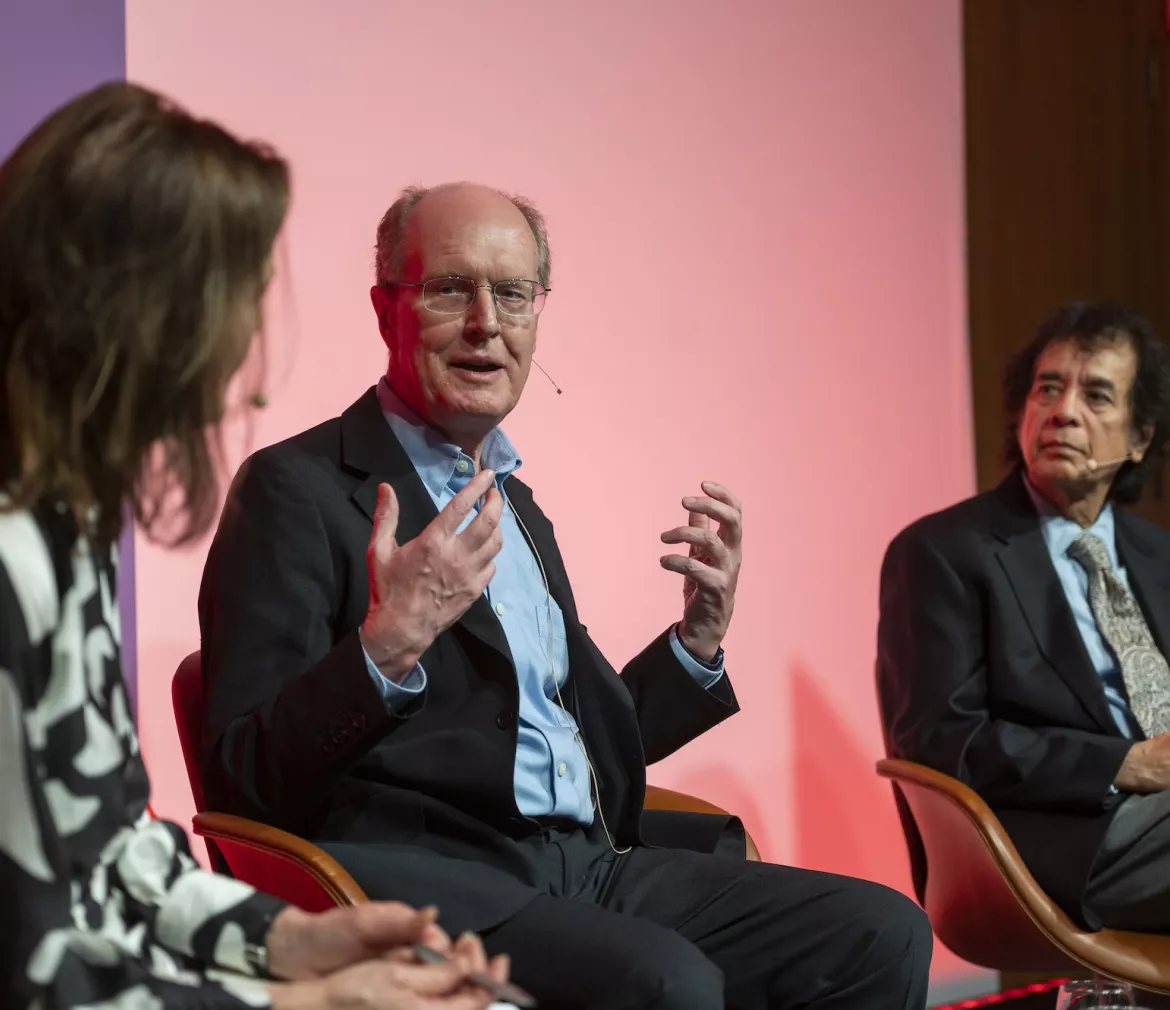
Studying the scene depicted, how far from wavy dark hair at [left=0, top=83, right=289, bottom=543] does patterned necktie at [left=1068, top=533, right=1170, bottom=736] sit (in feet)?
7.88

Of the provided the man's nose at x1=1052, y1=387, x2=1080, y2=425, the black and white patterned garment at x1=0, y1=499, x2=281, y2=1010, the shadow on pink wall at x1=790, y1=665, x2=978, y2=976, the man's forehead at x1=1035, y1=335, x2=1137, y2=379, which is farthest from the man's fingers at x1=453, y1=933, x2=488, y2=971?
the shadow on pink wall at x1=790, y1=665, x2=978, y2=976

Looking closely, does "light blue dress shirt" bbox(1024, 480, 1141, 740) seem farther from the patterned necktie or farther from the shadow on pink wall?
the shadow on pink wall

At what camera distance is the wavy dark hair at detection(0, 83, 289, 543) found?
1271 mm

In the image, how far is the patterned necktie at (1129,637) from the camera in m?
3.14

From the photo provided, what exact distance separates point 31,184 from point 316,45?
188cm

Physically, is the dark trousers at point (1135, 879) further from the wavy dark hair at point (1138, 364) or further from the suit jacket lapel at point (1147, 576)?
the wavy dark hair at point (1138, 364)

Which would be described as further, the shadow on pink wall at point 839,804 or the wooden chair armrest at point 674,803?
the shadow on pink wall at point 839,804

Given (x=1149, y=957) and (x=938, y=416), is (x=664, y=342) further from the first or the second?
(x=1149, y=957)

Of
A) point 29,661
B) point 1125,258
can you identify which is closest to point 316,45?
point 29,661

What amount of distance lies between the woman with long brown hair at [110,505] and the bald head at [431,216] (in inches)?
43.2

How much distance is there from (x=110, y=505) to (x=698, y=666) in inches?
56.2

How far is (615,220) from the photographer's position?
3.62 metres

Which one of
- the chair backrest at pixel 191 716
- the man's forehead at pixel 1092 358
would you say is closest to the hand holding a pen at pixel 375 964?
the chair backrest at pixel 191 716

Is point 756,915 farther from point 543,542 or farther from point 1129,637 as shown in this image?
point 1129,637
